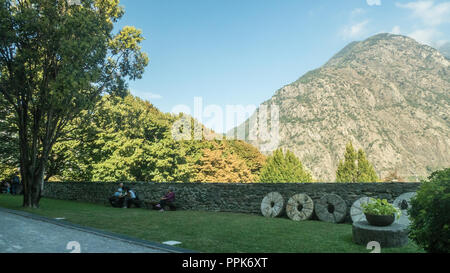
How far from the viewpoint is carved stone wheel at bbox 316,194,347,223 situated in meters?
11.1

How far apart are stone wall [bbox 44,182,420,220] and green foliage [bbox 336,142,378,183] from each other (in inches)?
1567

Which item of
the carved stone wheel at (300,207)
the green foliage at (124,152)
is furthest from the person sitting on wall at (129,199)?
the carved stone wheel at (300,207)

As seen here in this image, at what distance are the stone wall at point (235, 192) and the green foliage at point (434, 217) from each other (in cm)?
637

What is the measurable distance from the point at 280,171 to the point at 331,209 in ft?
126

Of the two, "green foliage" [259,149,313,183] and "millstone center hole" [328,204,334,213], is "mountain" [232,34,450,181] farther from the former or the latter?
"millstone center hole" [328,204,334,213]

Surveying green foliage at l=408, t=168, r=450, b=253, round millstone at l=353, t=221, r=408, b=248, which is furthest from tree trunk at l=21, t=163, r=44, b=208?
green foliage at l=408, t=168, r=450, b=253

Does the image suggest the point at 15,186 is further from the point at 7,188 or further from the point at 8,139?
the point at 7,188

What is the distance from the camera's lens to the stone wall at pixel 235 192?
1109 centimetres

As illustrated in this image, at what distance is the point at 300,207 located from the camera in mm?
12242

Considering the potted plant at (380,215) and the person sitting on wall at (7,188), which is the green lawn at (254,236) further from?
the person sitting on wall at (7,188)

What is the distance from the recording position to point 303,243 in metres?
7.32
